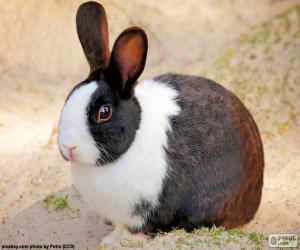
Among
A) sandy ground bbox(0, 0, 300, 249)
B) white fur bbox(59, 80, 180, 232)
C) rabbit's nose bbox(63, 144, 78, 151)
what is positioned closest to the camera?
rabbit's nose bbox(63, 144, 78, 151)

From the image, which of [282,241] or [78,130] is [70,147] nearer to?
[78,130]

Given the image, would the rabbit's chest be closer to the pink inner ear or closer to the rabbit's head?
the rabbit's head

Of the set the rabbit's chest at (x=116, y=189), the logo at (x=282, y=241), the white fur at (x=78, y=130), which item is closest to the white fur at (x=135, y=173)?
the rabbit's chest at (x=116, y=189)

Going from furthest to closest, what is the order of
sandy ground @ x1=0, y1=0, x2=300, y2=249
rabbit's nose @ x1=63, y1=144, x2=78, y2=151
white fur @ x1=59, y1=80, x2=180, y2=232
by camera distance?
Answer: sandy ground @ x1=0, y1=0, x2=300, y2=249 → white fur @ x1=59, y1=80, x2=180, y2=232 → rabbit's nose @ x1=63, y1=144, x2=78, y2=151

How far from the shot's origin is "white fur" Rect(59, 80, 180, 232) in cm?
403

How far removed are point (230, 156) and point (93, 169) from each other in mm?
948

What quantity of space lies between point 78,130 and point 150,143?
51cm

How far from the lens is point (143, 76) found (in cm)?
686

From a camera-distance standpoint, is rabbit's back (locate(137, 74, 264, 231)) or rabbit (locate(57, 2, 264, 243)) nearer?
rabbit (locate(57, 2, 264, 243))

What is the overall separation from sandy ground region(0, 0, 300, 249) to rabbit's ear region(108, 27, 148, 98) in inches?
59.4

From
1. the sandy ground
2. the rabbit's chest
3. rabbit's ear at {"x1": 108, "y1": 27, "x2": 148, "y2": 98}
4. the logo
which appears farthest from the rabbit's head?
the sandy ground

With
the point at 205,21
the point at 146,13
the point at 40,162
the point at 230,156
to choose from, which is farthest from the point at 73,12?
the point at 230,156

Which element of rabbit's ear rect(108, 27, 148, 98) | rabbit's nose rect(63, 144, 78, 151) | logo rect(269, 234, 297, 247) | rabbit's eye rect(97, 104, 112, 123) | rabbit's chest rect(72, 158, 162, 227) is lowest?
logo rect(269, 234, 297, 247)

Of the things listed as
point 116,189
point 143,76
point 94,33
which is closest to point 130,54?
point 94,33
